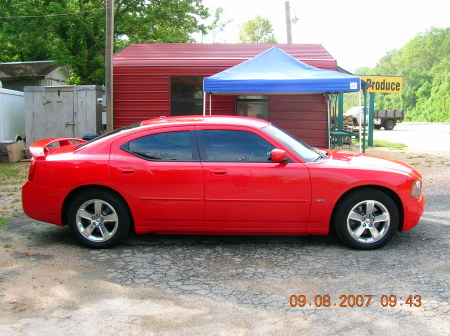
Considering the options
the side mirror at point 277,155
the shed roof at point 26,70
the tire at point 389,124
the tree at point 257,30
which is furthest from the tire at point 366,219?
the tree at point 257,30

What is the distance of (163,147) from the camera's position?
5.09 meters

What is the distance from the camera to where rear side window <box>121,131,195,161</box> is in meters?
5.05

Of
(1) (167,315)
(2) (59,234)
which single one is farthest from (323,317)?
(2) (59,234)

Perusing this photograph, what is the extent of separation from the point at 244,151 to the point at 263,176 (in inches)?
14.1

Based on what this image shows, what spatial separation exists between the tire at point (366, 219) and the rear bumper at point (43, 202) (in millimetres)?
2943

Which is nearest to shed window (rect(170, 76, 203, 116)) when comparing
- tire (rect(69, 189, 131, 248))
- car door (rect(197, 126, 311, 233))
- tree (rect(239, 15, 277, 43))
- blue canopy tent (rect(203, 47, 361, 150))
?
blue canopy tent (rect(203, 47, 361, 150))

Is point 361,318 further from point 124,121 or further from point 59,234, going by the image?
point 124,121

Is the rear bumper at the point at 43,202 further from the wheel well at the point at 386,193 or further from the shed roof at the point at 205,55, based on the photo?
the shed roof at the point at 205,55

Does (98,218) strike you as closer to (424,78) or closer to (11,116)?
(11,116)
